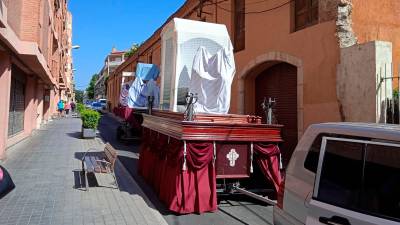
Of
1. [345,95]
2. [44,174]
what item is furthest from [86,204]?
[345,95]

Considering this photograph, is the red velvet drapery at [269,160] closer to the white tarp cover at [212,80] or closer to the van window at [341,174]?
the white tarp cover at [212,80]

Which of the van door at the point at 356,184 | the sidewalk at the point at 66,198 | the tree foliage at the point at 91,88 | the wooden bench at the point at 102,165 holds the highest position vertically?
the tree foliage at the point at 91,88

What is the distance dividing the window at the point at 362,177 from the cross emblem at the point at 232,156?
3697 mm

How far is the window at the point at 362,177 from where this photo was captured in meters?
2.56

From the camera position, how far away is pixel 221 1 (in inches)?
595

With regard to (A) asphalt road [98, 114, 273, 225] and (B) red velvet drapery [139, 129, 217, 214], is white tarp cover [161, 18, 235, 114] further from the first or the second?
(A) asphalt road [98, 114, 273, 225]

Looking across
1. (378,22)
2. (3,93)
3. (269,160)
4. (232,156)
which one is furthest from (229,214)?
(3,93)

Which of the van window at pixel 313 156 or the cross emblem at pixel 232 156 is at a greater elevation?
the van window at pixel 313 156

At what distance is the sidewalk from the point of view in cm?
594

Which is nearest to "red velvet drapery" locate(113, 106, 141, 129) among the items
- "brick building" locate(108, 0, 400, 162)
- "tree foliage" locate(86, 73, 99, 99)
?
"brick building" locate(108, 0, 400, 162)

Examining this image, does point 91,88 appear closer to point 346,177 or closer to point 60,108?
point 60,108

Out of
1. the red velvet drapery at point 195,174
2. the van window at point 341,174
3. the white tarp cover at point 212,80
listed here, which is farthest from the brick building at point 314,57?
the van window at point 341,174

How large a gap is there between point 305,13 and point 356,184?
27.5 feet

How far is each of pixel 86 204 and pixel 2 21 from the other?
5.05 metres
